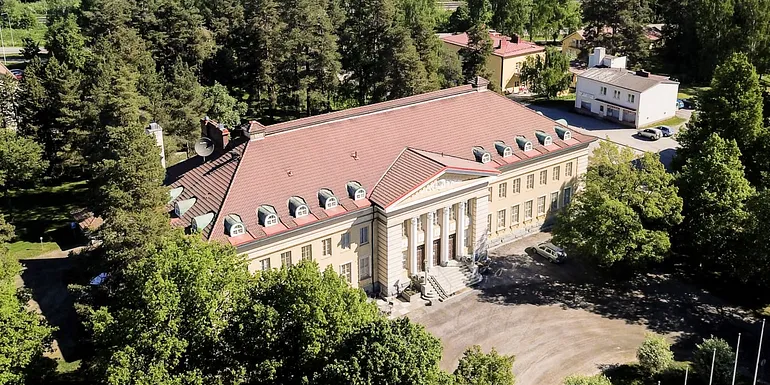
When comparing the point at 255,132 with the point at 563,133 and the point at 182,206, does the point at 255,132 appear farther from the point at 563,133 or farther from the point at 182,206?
the point at 563,133

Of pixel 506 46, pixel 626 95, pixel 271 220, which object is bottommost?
pixel 626 95

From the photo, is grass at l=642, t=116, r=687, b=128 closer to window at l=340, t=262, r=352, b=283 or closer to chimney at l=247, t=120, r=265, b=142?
window at l=340, t=262, r=352, b=283

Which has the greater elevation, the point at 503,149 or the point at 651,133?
the point at 503,149

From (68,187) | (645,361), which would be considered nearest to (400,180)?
(645,361)

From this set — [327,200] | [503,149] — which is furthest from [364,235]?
[503,149]

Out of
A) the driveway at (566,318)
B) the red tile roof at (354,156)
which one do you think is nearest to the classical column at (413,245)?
the red tile roof at (354,156)

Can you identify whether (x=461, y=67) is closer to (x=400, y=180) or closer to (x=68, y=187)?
(x=400, y=180)

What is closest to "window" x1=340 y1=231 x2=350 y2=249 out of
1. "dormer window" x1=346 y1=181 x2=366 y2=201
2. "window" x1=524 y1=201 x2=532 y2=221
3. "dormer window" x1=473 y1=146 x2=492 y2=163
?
"dormer window" x1=346 y1=181 x2=366 y2=201

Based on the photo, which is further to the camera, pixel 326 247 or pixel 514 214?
pixel 514 214
